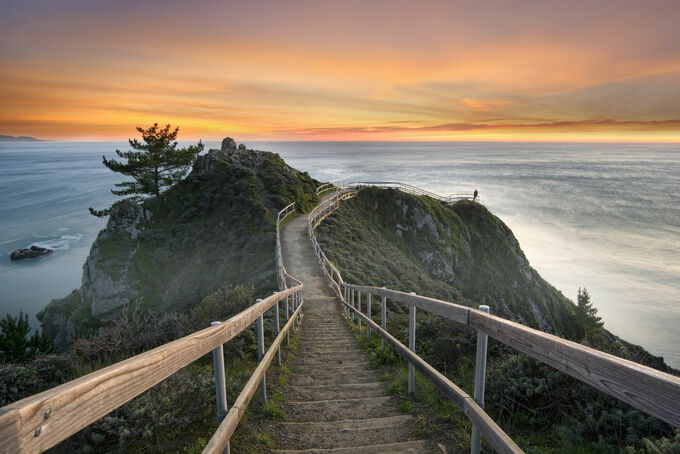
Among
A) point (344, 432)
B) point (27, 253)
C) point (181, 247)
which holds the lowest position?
point (27, 253)

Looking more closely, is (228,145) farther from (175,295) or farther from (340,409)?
(340,409)

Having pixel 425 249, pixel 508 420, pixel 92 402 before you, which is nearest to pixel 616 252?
pixel 425 249

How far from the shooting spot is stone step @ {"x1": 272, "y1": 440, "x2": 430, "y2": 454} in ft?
10.9

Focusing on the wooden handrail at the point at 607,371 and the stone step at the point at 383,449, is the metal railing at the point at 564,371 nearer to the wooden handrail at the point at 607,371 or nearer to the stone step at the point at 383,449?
the wooden handrail at the point at 607,371

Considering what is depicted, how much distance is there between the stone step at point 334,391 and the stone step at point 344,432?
0.91 metres

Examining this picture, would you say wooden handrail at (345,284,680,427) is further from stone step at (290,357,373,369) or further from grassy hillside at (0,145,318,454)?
stone step at (290,357,373,369)

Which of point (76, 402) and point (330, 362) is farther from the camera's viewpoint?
point (330, 362)

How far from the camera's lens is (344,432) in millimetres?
3766

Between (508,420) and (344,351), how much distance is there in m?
4.34

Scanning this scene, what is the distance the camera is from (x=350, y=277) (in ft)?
66.5

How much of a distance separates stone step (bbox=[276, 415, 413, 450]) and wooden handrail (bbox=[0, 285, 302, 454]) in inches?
83.0

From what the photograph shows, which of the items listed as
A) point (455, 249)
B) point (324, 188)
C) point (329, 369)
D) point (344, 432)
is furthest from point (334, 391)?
point (324, 188)

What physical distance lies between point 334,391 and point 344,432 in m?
1.43

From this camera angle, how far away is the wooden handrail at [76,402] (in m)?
1.06
